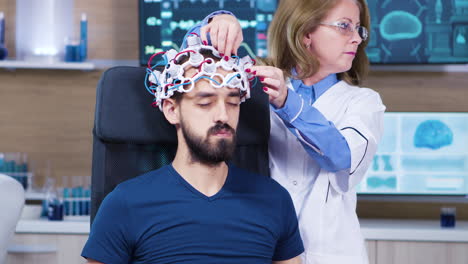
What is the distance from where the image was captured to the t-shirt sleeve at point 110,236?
1.35 m

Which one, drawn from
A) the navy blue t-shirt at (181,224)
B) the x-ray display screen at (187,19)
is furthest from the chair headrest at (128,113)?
the x-ray display screen at (187,19)

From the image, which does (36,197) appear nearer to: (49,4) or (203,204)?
(49,4)

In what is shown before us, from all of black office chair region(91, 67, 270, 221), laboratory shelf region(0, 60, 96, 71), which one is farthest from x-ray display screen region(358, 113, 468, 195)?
black office chair region(91, 67, 270, 221)

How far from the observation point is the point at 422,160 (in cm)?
310

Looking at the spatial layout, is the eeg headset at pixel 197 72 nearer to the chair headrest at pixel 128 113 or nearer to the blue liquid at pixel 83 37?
the chair headrest at pixel 128 113

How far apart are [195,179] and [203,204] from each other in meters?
0.06

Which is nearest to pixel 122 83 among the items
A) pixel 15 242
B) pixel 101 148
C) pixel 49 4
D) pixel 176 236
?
pixel 101 148

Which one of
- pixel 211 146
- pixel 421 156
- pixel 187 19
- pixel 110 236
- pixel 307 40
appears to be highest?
pixel 187 19

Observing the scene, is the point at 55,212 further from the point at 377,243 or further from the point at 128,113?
the point at 128,113

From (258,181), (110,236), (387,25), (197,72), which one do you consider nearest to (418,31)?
(387,25)

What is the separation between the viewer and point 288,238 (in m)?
1.53

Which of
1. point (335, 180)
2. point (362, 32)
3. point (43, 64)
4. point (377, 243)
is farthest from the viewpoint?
A: point (43, 64)

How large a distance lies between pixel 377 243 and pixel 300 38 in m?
1.45

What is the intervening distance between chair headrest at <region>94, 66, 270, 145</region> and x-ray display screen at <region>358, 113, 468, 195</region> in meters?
1.74
